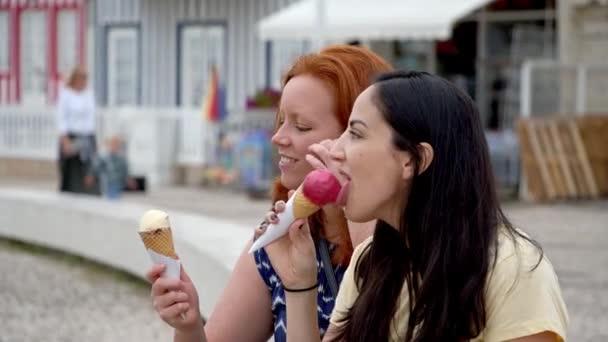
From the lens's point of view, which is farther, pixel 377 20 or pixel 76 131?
pixel 377 20

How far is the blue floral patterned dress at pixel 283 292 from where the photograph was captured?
11.6 ft

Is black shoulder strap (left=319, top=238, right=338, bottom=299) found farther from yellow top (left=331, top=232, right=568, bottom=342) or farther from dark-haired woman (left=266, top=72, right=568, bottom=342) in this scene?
yellow top (left=331, top=232, right=568, bottom=342)

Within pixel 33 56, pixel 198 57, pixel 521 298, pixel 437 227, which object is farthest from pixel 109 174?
pixel 521 298

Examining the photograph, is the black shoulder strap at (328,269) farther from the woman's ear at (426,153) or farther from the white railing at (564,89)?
the white railing at (564,89)

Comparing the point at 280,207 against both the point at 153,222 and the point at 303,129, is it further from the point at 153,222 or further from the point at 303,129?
the point at 303,129

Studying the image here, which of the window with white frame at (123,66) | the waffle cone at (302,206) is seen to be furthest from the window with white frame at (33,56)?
the waffle cone at (302,206)

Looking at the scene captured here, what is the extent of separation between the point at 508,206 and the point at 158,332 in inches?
396

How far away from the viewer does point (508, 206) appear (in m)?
18.1

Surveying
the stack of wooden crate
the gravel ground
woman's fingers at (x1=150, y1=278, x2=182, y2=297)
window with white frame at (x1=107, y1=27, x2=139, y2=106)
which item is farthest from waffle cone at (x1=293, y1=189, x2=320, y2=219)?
window with white frame at (x1=107, y1=27, x2=139, y2=106)

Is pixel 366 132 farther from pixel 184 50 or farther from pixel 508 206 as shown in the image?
pixel 184 50

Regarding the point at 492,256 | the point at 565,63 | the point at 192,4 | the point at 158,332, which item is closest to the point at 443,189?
the point at 492,256

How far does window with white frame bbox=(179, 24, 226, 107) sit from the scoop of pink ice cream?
22.0 metres

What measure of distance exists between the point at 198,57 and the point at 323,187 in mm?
22620

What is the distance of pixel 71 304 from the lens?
9797 millimetres
